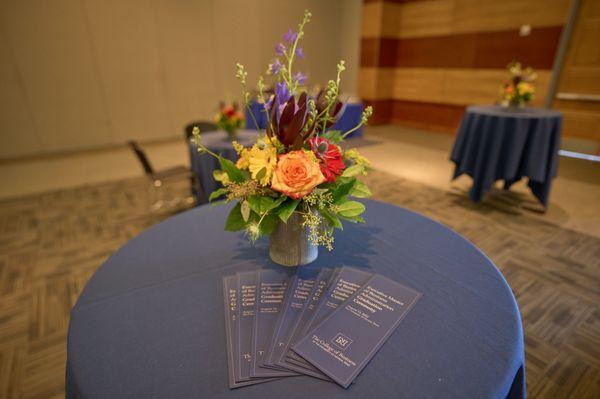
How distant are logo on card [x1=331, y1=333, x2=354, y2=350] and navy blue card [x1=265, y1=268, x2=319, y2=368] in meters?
0.11

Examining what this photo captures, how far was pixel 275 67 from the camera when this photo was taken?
36.3 inches

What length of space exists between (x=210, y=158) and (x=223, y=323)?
2.10 m

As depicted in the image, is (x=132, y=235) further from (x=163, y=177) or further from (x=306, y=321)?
(x=306, y=321)

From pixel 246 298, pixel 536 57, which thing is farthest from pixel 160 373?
pixel 536 57

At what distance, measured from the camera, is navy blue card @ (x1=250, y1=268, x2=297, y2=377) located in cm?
70

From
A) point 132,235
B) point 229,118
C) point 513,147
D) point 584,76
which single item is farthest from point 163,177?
point 584,76

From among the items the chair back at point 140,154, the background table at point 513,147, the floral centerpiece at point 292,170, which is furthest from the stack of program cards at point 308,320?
the background table at point 513,147

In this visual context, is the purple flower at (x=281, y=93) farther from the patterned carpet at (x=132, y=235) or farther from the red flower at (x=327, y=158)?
the patterned carpet at (x=132, y=235)

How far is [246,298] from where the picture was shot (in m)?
0.90

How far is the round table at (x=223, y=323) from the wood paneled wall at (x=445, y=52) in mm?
5588

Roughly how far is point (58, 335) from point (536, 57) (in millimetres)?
6697

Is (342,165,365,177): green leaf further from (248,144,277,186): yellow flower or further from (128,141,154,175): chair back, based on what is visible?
(128,141,154,175): chair back

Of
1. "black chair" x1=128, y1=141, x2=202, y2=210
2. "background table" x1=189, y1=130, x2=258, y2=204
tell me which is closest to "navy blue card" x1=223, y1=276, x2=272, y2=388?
"background table" x1=189, y1=130, x2=258, y2=204

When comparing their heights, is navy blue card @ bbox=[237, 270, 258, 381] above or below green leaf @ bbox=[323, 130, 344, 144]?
below
